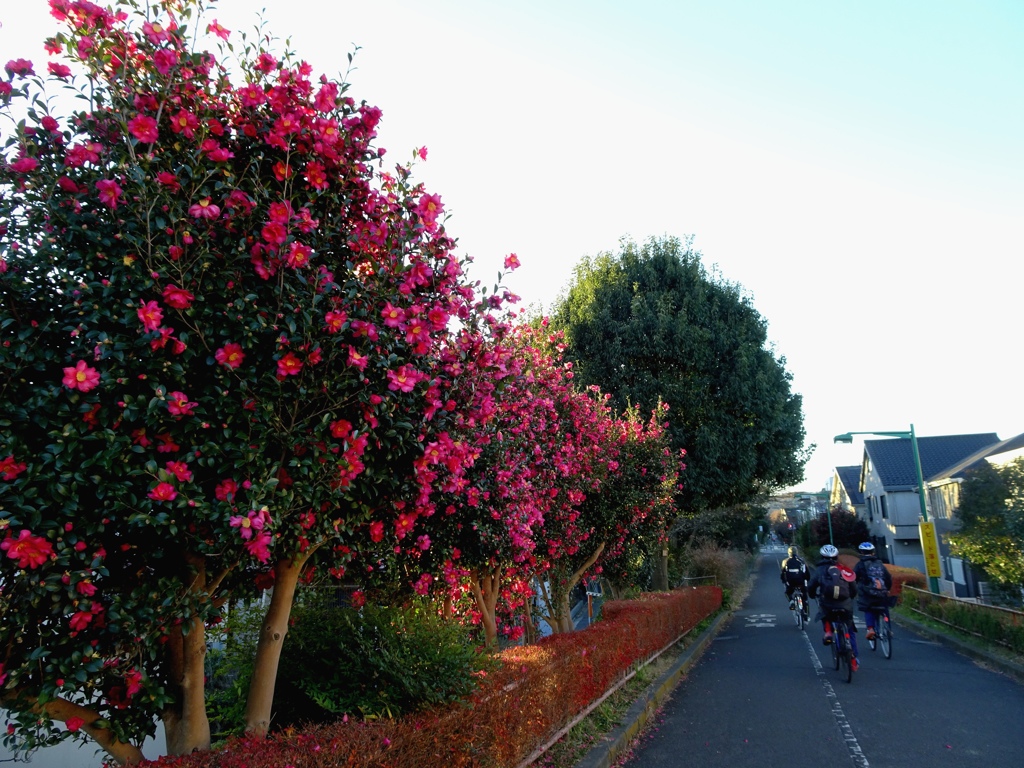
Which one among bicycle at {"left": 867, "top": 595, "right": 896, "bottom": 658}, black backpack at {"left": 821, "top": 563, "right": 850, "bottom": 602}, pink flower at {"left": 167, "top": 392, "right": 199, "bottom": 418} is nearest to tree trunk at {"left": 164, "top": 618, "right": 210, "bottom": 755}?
pink flower at {"left": 167, "top": 392, "right": 199, "bottom": 418}

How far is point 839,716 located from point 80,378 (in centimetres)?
856

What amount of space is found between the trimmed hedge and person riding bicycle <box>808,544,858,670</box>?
3.10 meters

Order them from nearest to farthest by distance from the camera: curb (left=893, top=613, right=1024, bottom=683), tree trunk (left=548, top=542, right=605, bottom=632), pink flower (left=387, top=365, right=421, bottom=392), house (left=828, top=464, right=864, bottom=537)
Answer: pink flower (left=387, top=365, right=421, bottom=392) < curb (left=893, top=613, right=1024, bottom=683) < tree trunk (left=548, top=542, right=605, bottom=632) < house (left=828, top=464, right=864, bottom=537)

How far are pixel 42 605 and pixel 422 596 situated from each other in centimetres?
403

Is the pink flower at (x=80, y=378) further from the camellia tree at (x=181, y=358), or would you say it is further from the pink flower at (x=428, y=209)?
the pink flower at (x=428, y=209)

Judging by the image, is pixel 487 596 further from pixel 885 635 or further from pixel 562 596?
pixel 885 635

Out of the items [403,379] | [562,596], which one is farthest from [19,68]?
[562,596]

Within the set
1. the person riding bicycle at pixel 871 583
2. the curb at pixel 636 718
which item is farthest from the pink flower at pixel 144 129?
the person riding bicycle at pixel 871 583

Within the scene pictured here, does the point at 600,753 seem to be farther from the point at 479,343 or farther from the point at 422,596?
the point at 479,343

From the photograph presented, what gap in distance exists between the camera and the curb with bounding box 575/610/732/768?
6801mm

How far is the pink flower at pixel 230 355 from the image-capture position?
360 cm

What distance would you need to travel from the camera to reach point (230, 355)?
364 cm

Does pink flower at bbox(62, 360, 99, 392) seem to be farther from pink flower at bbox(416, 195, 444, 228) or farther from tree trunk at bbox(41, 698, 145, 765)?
pink flower at bbox(416, 195, 444, 228)

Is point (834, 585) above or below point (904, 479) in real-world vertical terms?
below
